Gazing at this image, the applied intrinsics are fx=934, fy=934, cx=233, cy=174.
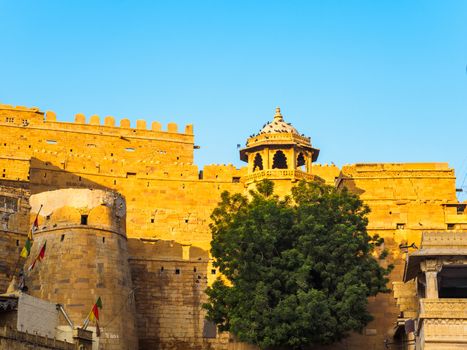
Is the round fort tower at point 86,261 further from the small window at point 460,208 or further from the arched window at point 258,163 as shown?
the small window at point 460,208

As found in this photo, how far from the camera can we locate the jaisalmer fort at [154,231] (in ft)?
83.4

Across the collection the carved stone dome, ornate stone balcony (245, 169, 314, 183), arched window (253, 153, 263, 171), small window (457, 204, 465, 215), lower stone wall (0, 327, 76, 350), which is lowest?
lower stone wall (0, 327, 76, 350)

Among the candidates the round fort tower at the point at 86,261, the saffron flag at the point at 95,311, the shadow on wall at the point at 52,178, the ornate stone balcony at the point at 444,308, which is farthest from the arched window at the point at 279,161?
the ornate stone balcony at the point at 444,308

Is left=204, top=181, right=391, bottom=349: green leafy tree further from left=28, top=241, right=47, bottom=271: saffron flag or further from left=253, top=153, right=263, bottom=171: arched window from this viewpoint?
left=253, top=153, right=263, bottom=171: arched window

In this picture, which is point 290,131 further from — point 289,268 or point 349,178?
point 289,268

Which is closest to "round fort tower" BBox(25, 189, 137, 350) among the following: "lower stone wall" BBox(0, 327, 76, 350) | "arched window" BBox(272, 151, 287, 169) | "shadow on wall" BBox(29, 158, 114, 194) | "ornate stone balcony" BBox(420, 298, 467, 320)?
"lower stone wall" BBox(0, 327, 76, 350)

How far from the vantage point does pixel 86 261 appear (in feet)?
96.4

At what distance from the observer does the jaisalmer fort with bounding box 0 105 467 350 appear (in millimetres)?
25406

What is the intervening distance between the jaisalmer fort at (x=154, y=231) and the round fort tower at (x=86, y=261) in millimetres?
41

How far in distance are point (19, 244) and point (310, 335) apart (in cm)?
1066

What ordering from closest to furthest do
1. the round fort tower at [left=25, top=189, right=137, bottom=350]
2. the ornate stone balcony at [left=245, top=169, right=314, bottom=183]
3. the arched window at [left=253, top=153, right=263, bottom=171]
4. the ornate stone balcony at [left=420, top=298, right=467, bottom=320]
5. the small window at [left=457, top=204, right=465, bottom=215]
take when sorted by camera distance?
the ornate stone balcony at [left=420, top=298, right=467, bottom=320]
the round fort tower at [left=25, top=189, right=137, bottom=350]
the small window at [left=457, top=204, right=465, bottom=215]
the ornate stone balcony at [left=245, top=169, right=314, bottom=183]
the arched window at [left=253, top=153, right=263, bottom=171]

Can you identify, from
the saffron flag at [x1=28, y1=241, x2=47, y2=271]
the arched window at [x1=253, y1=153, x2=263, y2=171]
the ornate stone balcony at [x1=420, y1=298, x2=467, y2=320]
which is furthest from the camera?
the arched window at [x1=253, y1=153, x2=263, y2=171]

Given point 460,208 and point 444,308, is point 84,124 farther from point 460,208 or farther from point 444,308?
point 444,308

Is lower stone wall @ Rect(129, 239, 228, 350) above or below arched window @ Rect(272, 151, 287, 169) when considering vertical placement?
below
